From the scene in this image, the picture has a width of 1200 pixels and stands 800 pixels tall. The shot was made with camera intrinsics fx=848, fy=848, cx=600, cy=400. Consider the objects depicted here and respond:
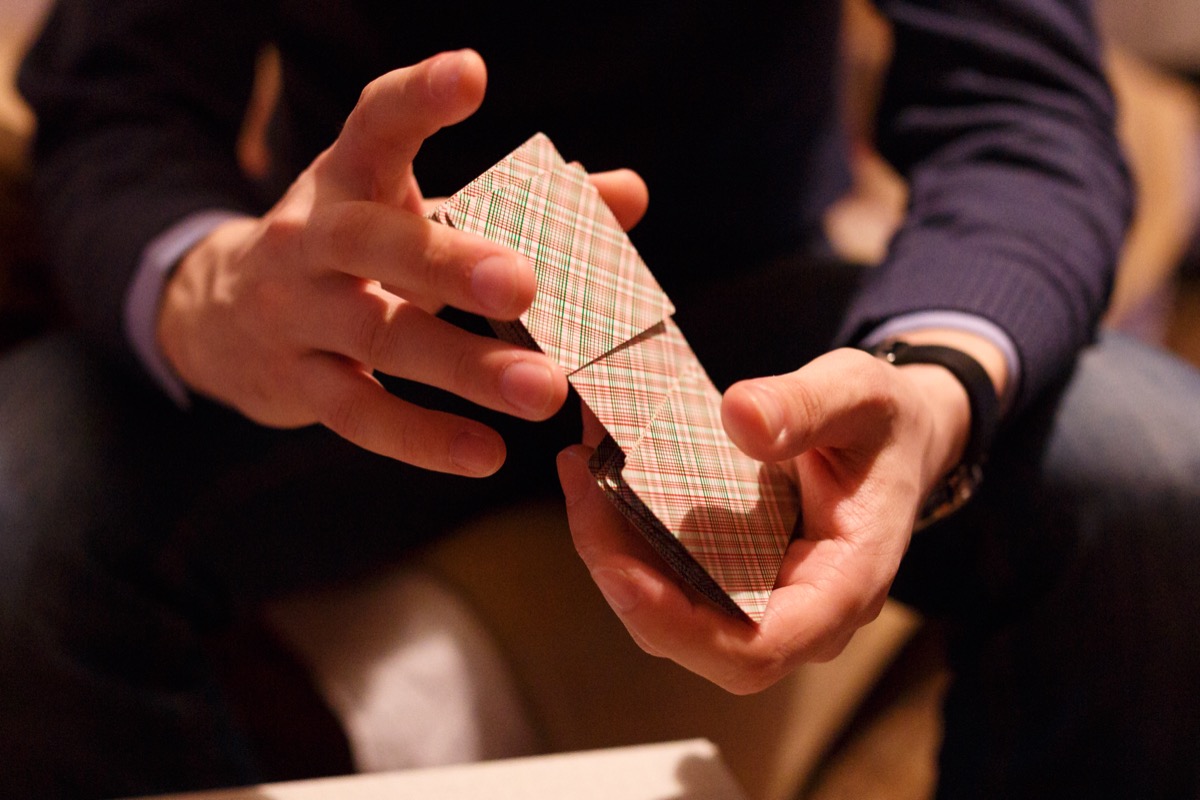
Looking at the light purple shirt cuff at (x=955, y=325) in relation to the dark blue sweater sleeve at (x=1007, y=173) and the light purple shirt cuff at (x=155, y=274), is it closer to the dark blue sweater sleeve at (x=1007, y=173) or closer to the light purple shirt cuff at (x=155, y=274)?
the dark blue sweater sleeve at (x=1007, y=173)

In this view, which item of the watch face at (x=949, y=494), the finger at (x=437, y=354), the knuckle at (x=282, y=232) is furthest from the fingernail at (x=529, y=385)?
the watch face at (x=949, y=494)

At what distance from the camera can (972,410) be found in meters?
0.41

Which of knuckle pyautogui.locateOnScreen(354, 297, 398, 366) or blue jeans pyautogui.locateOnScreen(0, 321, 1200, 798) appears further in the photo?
blue jeans pyautogui.locateOnScreen(0, 321, 1200, 798)

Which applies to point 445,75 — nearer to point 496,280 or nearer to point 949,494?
point 496,280

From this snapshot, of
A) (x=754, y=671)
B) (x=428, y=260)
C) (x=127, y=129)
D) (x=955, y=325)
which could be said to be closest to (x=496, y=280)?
A: (x=428, y=260)

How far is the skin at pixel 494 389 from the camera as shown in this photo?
0.91 feet

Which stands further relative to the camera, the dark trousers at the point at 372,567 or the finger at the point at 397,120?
the dark trousers at the point at 372,567

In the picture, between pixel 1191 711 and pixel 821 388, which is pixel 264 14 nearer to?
pixel 821 388

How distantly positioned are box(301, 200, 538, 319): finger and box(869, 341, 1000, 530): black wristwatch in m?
0.21

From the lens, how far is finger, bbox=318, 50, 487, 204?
0.27m

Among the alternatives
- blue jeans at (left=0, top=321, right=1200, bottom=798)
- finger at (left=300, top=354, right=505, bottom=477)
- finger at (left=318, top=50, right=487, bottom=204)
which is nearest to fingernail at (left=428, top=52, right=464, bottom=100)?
finger at (left=318, top=50, right=487, bottom=204)

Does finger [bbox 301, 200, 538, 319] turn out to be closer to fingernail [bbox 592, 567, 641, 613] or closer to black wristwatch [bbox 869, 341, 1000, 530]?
fingernail [bbox 592, 567, 641, 613]

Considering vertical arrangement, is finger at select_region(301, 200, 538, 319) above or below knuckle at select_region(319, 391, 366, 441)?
above

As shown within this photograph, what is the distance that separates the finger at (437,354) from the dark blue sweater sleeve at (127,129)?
218 mm
